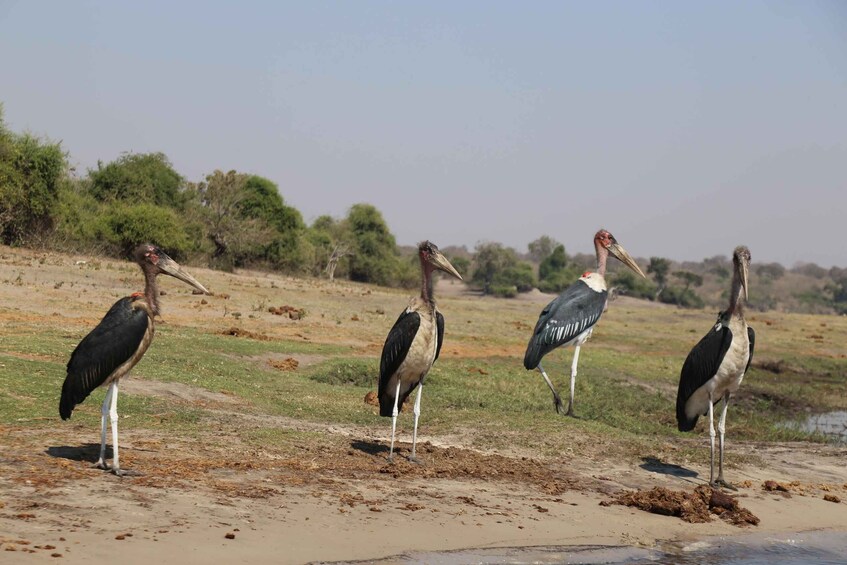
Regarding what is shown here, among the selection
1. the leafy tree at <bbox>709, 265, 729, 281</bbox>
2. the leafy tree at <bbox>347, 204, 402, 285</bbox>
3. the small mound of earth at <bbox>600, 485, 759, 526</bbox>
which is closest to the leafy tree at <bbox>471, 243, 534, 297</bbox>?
the leafy tree at <bbox>347, 204, 402, 285</bbox>

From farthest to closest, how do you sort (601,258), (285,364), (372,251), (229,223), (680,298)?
(680,298) < (372,251) < (229,223) < (285,364) < (601,258)

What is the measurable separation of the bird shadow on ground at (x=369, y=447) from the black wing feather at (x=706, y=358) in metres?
3.02

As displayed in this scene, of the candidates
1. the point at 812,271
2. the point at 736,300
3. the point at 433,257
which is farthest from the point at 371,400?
the point at 812,271

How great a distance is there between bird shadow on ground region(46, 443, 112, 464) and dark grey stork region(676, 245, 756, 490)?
5.47 metres

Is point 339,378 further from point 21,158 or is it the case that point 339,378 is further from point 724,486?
point 21,158

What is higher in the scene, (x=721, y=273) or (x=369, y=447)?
(x=721, y=273)

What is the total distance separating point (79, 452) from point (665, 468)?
573 centimetres

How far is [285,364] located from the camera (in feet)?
53.6

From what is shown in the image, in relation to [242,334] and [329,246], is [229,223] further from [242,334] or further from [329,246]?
[242,334]

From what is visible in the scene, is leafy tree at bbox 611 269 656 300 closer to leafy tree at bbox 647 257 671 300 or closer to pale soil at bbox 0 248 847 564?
leafy tree at bbox 647 257 671 300

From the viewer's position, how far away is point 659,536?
8.16 metres

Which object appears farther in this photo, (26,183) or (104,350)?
(26,183)

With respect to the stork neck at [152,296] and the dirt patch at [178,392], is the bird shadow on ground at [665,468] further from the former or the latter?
the stork neck at [152,296]

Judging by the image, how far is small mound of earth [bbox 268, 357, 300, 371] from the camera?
53.0 ft
